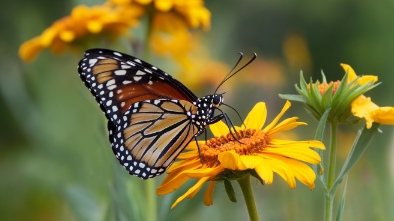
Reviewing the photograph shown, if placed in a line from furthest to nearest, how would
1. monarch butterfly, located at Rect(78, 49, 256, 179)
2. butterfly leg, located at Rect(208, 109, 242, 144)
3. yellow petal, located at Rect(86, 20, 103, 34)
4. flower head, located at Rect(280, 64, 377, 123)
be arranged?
yellow petal, located at Rect(86, 20, 103, 34), monarch butterfly, located at Rect(78, 49, 256, 179), butterfly leg, located at Rect(208, 109, 242, 144), flower head, located at Rect(280, 64, 377, 123)

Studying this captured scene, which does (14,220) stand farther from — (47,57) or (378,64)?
(378,64)

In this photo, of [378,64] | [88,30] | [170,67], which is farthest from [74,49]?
[378,64]

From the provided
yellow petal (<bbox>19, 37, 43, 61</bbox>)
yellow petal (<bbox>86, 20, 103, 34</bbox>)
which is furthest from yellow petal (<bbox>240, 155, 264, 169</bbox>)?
yellow petal (<bbox>19, 37, 43, 61</bbox>)

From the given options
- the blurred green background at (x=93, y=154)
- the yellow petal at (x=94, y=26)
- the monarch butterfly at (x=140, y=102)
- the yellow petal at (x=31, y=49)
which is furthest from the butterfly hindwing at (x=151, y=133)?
the yellow petal at (x=31, y=49)

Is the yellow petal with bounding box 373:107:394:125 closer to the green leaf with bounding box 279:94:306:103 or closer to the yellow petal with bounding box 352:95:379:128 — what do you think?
the yellow petal with bounding box 352:95:379:128

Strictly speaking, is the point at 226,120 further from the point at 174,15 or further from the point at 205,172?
the point at 174,15

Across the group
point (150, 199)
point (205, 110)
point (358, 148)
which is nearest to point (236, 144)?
point (358, 148)

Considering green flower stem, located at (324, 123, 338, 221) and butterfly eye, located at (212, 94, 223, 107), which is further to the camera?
butterfly eye, located at (212, 94, 223, 107)
